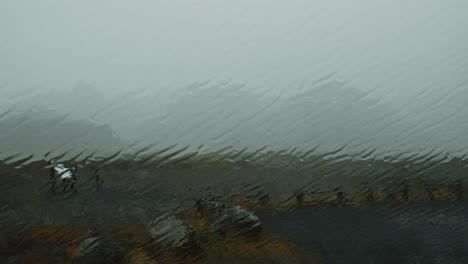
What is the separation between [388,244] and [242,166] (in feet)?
3.97

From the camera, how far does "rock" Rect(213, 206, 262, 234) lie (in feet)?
7.05

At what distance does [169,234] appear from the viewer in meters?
2.07

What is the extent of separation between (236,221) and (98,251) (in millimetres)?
728

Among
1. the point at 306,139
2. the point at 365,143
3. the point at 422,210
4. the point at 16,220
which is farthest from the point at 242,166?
the point at 422,210

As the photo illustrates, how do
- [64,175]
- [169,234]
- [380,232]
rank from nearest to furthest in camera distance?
Result: [64,175]
[169,234]
[380,232]

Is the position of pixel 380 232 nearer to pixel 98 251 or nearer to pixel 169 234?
pixel 169 234

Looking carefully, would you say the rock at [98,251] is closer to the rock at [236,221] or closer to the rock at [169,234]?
the rock at [169,234]

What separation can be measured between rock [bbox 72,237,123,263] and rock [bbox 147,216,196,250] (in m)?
0.19

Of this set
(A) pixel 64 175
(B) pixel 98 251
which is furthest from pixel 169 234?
(A) pixel 64 175

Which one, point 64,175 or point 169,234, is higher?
point 64,175

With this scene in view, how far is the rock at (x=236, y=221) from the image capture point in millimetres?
2148

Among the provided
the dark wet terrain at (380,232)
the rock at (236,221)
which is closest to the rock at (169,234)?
the rock at (236,221)

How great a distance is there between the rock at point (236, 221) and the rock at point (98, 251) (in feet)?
1.73

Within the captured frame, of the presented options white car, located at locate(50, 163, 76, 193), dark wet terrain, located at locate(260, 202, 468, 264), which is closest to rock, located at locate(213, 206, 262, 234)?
dark wet terrain, located at locate(260, 202, 468, 264)
